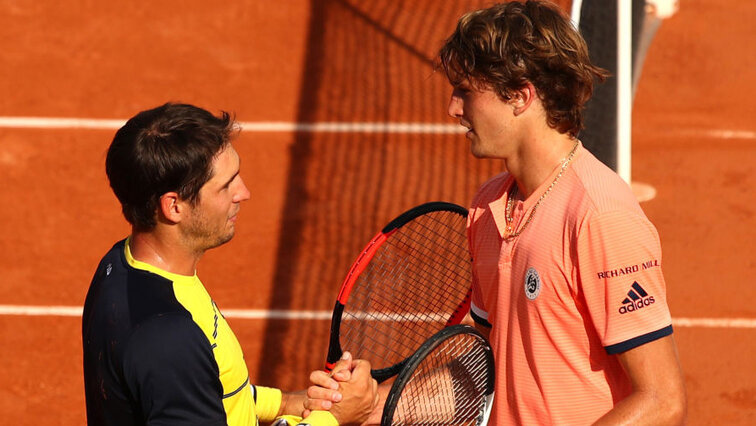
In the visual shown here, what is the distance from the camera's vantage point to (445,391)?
3.84 metres

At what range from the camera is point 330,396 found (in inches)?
144

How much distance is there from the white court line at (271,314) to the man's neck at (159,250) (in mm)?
3972

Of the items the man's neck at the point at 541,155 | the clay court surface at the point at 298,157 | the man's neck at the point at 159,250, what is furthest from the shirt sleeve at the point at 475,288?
the clay court surface at the point at 298,157

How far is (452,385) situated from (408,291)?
7.81 feet

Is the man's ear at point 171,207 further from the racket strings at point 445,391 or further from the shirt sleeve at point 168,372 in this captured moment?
the racket strings at point 445,391

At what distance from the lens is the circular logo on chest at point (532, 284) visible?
3191 millimetres

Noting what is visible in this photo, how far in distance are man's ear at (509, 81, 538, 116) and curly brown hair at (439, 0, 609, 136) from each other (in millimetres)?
15

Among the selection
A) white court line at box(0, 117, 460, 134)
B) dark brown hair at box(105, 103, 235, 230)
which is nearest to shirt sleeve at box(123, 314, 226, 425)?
dark brown hair at box(105, 103, 235, 230)

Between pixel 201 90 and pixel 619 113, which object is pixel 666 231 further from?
pixel 201 90

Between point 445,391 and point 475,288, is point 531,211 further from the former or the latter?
point 445,391

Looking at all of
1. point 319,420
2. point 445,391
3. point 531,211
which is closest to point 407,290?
point 445,391

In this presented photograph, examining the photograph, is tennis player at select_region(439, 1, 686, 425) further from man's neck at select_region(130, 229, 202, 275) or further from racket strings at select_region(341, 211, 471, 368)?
racket strings at select_region(341, 211, 471, 368)

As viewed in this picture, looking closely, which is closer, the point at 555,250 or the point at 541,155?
the point at 555,250

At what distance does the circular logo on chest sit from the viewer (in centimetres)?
319
